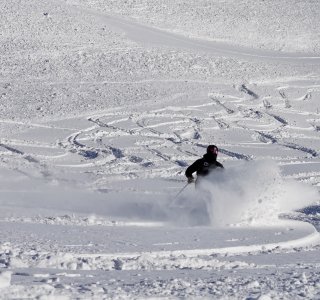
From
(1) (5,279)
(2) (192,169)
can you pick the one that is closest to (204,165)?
(2) (192,169)

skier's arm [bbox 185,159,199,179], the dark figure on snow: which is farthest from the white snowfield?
skier's arm [bbox 185,159,199,179]

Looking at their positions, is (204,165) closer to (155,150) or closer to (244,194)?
(244,194)

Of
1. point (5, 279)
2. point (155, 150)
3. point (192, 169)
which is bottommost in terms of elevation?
point (5, 279)

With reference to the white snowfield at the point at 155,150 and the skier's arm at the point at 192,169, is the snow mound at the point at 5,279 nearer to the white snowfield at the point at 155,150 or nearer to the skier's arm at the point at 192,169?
the white snowfield at the point at 155,150

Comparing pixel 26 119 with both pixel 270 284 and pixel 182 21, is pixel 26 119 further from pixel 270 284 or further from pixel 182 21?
pixel 182 21

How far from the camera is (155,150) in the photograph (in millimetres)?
20109

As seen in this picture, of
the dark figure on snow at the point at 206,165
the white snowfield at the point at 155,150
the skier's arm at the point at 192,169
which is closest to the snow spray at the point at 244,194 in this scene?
the white snowfield at the point at 155,150

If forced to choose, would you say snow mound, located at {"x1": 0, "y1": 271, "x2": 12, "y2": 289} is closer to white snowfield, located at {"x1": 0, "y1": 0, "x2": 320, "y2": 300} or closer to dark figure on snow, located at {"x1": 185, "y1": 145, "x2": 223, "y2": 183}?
white snowfield, located at {"x1": 0, "y1": 0, "x2": 320, "y2": 300}

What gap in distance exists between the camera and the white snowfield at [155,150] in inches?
334

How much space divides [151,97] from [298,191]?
11.9 m

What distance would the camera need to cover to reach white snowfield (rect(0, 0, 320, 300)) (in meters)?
8.48

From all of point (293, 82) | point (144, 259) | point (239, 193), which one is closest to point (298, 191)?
point (239, 193)

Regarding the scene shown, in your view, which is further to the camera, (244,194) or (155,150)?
(155,150)

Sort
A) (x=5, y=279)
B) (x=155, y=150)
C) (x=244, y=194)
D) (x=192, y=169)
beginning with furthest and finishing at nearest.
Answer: (x=155, y=150), (x=192, y=169), (x=244, y=194), (x=5, y=279)
